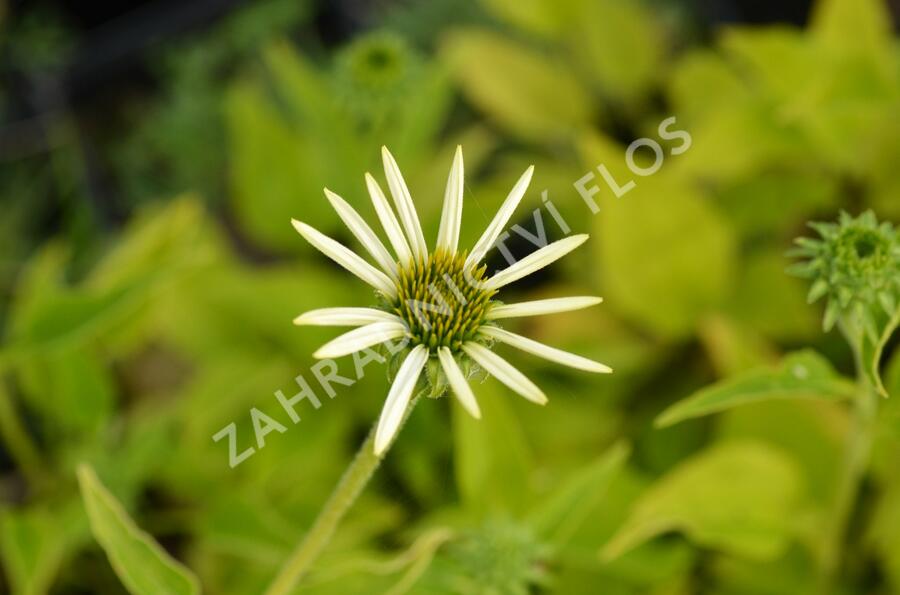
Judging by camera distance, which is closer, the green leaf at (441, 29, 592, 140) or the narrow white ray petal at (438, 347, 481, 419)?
the narrow white ray petal at (438, 347, 481, 419)

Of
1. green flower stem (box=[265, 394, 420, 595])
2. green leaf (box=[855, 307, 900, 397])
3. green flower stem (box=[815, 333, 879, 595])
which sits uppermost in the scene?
green flower stem (box=[265, 394, 420, 595])

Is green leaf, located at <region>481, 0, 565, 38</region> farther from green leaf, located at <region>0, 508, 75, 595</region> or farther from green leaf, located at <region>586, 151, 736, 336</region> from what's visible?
green leaf, located at <region>0, 508, 75, 595</region>

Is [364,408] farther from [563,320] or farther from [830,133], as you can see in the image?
[830,133]

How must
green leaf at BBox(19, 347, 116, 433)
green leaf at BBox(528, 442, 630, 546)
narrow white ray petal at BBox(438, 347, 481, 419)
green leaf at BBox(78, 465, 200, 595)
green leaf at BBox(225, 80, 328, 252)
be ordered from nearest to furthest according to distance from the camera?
narrow white ray petal at BBox(438, 347, 481, 419) < green leaf at BBox(78, 465, 200, 595) < green leaf at BBox(528, 442, 630, 546) < green leaf at BBox(19, 347, 116, 433) < green leaf at BBox(225, 80, 328, 252)

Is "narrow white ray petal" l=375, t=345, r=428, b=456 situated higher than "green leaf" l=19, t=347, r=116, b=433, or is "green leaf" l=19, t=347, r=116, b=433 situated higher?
"green leaf" l=19, t=347, r=116, b=433

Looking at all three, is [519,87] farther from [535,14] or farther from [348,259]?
[348,259]

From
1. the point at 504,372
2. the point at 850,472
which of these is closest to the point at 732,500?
the point at 850,472

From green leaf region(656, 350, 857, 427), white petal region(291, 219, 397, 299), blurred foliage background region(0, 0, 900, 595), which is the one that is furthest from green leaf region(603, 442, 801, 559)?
white petal region(291, 219, 397, 299)
